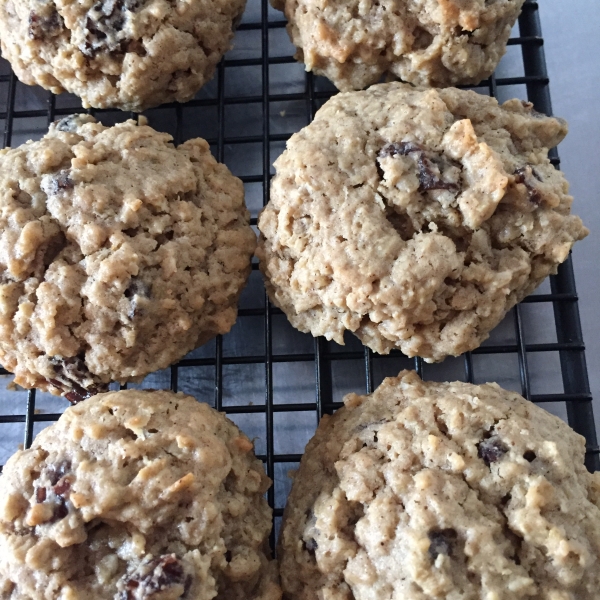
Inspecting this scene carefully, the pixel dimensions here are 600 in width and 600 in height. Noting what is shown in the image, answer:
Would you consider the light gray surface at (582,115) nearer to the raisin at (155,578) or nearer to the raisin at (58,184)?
the raisin at (155,578)

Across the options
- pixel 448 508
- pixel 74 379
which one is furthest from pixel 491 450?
pixel 74 379

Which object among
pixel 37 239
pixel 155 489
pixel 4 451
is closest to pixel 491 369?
pixel 155 489

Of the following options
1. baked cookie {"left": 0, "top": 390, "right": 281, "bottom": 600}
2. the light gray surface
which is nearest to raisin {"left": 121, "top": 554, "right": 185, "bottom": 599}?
baked cookie {"left": 0, "top": 390, "right": 281, "bottom": 600}

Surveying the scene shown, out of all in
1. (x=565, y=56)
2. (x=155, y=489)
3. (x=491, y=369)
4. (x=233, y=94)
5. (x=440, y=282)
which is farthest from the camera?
(x=565, y=56)

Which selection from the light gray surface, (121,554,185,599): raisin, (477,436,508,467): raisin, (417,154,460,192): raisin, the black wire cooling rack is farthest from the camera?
the light gray surface

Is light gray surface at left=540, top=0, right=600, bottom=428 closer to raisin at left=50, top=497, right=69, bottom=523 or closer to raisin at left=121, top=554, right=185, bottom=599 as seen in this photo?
raisin at left=121, top=554, right=185, bottom=599

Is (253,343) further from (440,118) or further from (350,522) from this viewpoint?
(440,118)
